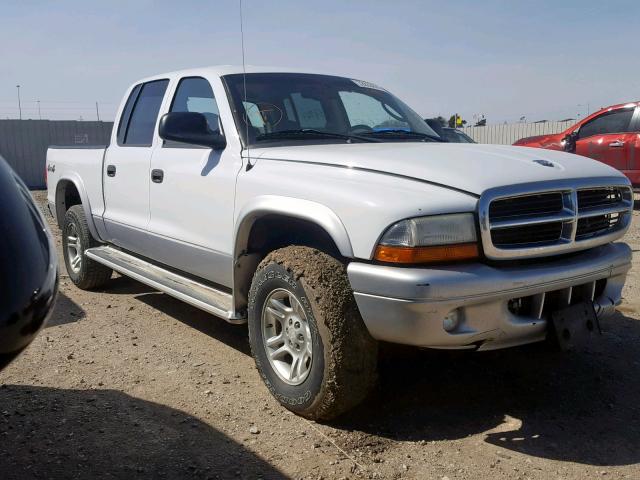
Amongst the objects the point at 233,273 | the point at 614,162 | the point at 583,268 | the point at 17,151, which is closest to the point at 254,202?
the point at 233,273

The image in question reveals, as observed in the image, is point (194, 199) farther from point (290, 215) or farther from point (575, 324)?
point (575, 324)

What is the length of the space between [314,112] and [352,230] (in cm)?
155

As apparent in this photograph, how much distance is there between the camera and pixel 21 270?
5.13 feet

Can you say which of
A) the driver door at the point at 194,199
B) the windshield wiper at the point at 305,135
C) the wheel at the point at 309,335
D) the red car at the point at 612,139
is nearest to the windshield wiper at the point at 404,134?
the windshield wiper at the point at 305,135

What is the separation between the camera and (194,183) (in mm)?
3945

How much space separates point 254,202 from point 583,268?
65.7 inches

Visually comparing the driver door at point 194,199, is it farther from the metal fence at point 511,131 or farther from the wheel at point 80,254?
the metal fence at point 511,131

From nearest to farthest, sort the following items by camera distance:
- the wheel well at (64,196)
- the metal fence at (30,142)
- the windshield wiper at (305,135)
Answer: the windshield wiper at (305,135)
the wheel well at (64,196)
the metal fence at (30,142)

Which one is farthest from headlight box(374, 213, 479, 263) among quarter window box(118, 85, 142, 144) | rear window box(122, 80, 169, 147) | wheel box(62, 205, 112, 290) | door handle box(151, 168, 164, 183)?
wheel box(62, 205, 112, 290)

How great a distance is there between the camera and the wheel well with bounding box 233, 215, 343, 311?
3396 mm

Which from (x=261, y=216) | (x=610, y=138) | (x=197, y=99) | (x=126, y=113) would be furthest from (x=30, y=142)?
(x=261, y=216)

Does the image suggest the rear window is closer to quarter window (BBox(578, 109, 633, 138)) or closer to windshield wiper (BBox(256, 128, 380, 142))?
windshield wiper (BBox(256, 128, 380, 142))

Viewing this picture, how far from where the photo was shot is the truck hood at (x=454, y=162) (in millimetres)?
2832

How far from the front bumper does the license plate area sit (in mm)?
55
